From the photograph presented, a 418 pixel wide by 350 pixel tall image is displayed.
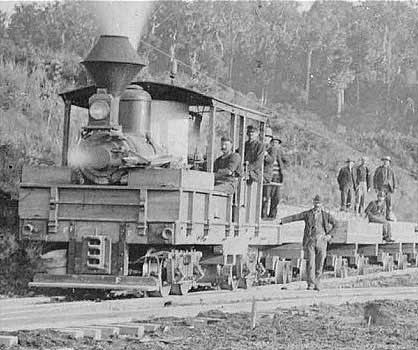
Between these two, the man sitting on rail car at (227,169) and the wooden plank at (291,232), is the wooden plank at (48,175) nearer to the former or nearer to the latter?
the man sitting on rail car at (227,169)

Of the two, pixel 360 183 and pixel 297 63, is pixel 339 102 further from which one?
pixel 360 183

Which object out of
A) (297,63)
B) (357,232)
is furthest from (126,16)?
(297,63)

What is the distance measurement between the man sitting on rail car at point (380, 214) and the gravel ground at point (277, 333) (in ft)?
38.9

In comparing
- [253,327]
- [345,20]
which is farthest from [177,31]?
[253,327]

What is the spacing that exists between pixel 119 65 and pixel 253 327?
214 inches

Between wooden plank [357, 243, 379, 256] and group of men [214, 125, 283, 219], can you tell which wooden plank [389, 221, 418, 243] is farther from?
group of men [214, 125, 283, 219]

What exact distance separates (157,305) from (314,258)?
5.10 m

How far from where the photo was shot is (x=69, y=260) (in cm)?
1642

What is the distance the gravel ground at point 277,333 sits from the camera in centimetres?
1089

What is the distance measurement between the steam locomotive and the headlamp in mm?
14

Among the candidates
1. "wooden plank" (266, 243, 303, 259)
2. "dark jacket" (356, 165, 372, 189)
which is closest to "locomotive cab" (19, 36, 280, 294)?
"wooden plank" (266, 243, 303, 259)

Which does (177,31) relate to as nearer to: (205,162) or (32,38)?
(32,38)

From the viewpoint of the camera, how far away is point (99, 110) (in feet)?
54.5

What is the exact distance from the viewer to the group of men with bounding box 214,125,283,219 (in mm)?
18219
